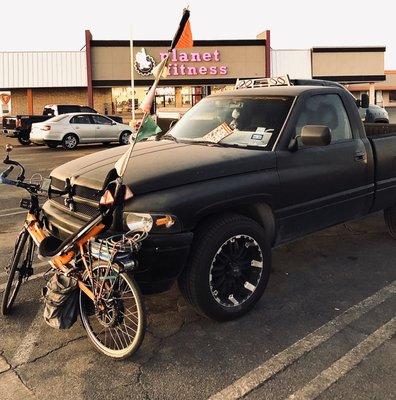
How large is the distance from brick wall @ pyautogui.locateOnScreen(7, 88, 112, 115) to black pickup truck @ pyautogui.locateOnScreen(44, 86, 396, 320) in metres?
32.3

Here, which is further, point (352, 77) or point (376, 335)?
point (352, 77)

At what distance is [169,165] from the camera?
377 cm

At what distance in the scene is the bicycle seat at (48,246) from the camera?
3.69m

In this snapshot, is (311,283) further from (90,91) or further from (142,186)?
(90,91)

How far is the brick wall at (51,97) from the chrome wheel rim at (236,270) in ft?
111

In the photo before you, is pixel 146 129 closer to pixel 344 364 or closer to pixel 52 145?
pixel 344 364

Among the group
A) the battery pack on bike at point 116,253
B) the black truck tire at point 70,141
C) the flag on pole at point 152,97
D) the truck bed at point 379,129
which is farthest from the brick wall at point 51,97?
the battery pack on bike at point 116,253

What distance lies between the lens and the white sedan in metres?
19.7

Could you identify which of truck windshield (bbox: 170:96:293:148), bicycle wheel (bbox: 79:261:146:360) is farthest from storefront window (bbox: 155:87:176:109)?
bicycle wheel (bbox: 79:261:146:360)

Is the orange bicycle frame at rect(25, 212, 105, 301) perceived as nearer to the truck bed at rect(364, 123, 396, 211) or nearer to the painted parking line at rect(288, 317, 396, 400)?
the painted parking line at rect(288, 317, 396, 400)

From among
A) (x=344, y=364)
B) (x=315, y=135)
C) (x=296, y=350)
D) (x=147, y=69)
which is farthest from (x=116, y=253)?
(x=147, y=69)

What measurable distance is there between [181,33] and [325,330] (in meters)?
2.56

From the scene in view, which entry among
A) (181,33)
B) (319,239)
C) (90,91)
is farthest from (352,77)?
(181,33)

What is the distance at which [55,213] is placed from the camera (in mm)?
4164
